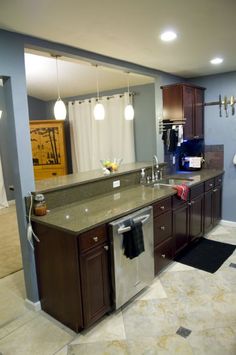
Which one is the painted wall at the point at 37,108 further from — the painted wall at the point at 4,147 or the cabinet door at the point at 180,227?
the cabinet door at the point at 180,227

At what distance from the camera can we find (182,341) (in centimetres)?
202

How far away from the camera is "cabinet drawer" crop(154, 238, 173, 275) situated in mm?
2834

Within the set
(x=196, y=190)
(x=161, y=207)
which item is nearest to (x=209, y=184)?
(x=196, y=190)

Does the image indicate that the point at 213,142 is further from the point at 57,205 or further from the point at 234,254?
the point at 57,205

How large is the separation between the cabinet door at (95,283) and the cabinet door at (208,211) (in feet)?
7.03

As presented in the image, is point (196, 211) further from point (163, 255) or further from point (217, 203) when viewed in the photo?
point (163, 255)

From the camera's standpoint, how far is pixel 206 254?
343 centimetres

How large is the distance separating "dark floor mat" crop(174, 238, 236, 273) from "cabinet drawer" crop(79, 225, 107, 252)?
1.51 metres

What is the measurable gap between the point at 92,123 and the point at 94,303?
13.4 feet

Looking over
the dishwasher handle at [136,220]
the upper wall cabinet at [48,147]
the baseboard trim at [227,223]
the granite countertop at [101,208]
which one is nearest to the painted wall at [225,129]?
the baseboard trim at [227,223]

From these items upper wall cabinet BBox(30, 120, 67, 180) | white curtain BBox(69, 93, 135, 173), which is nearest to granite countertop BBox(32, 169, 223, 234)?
white curtain BBox(69, 93, 135, 173)

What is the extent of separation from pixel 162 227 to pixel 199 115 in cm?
217

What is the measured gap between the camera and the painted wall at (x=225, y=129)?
13.5 feet

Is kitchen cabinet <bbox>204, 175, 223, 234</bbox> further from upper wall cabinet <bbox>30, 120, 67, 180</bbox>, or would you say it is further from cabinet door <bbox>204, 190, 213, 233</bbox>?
upper wall cabinet <bbox>30, 120, 67, 180</bbox>
